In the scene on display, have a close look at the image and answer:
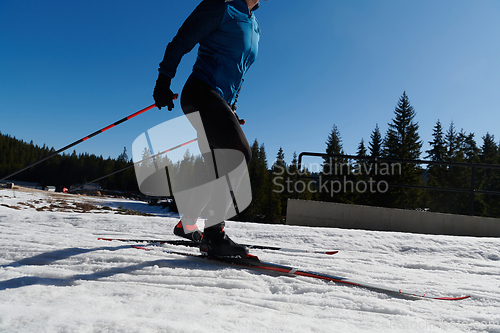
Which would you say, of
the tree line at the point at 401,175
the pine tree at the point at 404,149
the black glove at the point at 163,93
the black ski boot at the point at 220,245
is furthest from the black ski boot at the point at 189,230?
the pine tree at the point at 404,149

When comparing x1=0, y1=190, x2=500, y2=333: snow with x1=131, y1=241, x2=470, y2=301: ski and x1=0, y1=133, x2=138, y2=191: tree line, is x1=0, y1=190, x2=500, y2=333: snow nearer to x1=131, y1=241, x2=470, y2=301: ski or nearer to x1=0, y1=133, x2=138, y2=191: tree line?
x1=131, y1=241, x2=470, y2=301: ski

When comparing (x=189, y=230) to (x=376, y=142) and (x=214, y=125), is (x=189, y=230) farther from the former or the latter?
(x=376, y=142)

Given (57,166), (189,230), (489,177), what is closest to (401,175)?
(489,177)

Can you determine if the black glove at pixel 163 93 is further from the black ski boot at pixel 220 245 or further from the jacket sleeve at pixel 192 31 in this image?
the black ski boot at pixel 220 245

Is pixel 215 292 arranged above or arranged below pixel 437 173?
below

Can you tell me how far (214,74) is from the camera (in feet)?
5.39

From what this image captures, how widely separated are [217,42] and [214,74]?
19cm

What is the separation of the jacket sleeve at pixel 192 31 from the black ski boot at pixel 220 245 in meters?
0.95

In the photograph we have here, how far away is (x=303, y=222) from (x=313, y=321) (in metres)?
3.56

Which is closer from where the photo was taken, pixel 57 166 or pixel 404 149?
pixel 404 149

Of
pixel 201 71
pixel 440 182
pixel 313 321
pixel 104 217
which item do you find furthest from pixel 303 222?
pixel 440 182

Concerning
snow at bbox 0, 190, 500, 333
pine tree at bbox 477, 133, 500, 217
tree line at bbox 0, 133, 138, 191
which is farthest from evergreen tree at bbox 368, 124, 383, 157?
tree line at bbox 0, 133, 138, 191

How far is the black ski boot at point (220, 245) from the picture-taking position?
1.57 m

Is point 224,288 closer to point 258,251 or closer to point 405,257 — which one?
point 258,251
